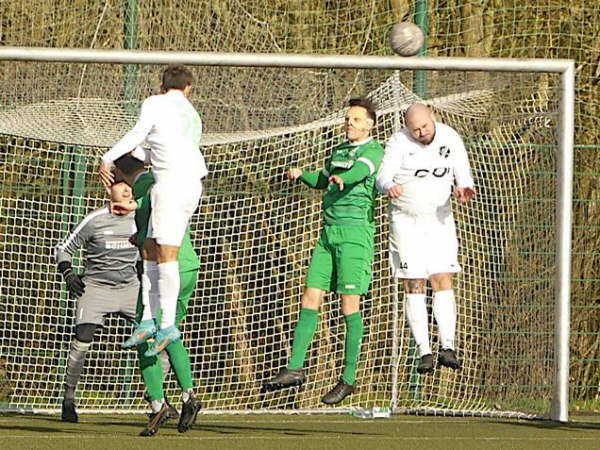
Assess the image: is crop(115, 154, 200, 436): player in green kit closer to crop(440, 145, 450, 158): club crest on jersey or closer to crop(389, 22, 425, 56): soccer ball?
crop(440, 145, 450, 158): club crest on jersey

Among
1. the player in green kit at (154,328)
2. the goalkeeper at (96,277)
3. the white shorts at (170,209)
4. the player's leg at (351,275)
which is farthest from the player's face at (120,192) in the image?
the player's leg at (351,275)

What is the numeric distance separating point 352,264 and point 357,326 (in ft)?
1.21

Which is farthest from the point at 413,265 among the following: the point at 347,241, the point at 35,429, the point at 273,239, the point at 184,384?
the point at 273,239

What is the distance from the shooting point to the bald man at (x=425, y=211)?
959 centimetres

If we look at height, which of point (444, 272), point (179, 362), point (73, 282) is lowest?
point (179, 362)

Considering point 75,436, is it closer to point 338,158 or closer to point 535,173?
point 338,158

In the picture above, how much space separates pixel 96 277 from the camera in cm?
1080

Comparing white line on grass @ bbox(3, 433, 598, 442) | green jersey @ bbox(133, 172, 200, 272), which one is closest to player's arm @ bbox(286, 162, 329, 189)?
green jersey @ bbox(133, 172, 200, 272)

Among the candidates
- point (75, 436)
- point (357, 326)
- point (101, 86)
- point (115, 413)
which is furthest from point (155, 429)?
point (101, 86)

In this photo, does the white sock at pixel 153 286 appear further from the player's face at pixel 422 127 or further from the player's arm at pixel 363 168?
the player's face at pixel 422 127

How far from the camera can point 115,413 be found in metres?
11.6

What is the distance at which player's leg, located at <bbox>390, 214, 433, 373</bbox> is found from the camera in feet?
31.8

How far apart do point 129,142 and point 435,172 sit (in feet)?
6.26

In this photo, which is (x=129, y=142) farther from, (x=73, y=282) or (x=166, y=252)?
(x=73, y=282)
